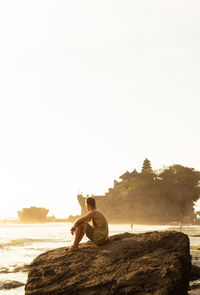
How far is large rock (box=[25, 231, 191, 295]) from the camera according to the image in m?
6.22

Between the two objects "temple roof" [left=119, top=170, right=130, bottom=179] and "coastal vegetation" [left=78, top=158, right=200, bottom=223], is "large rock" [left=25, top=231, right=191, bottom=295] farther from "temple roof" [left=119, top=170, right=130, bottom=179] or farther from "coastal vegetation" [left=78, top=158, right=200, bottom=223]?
"temple roof" [left=119, top=170, right=130, bottom=179]

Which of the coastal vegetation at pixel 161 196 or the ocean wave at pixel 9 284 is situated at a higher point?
the coastal vegetation at pixel 161 196

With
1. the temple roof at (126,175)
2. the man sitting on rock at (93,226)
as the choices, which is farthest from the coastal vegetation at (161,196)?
the man sitting on rock at (93,226)

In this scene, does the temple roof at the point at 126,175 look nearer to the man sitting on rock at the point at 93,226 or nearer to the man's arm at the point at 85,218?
the man sitting on rock at the point at 93,226

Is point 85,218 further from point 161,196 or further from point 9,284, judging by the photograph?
point 161,196

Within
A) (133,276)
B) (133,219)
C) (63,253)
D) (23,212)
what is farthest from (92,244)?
(23,212)

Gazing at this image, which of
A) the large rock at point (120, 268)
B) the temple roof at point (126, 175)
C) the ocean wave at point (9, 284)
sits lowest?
the ocean wave at point (9, 284)

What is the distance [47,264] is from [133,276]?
2.23 meters

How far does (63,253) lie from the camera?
26.0 feet

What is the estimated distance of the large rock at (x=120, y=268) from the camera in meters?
6.22

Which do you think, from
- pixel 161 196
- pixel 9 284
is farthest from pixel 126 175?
pixel 9 284

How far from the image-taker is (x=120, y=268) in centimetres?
674

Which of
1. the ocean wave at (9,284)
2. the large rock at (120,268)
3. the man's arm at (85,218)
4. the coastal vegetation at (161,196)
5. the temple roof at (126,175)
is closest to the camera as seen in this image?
the large rock at (120,268)

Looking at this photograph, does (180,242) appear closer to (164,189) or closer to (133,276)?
(133,276)
